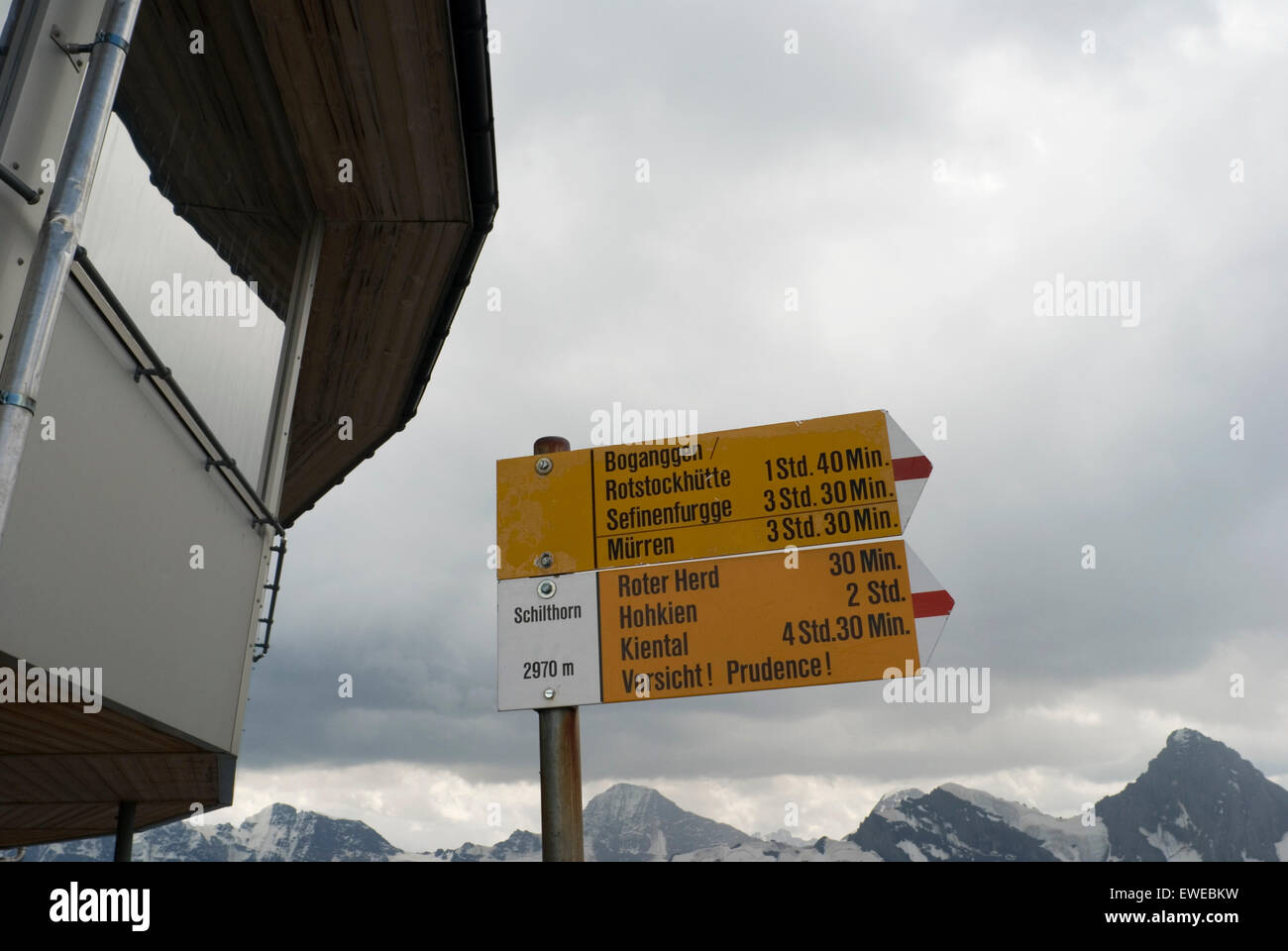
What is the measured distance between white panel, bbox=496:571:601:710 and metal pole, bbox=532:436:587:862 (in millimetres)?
75

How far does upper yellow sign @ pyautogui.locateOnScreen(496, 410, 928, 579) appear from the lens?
4070 mm

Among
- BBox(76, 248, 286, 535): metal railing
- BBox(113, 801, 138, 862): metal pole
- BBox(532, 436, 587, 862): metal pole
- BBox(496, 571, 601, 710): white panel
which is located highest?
BBox(76, 248, 286, 535): metal railing

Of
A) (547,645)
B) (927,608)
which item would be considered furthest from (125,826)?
(927,608)

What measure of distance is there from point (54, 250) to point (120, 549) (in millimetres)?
1810

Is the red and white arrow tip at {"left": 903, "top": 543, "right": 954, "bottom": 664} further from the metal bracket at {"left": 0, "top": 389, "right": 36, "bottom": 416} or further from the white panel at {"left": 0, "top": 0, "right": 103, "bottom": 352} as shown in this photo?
the white panel at {"left": 0, "top": 0, "right": 103, "bottom": 352}

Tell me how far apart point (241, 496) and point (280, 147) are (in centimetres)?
249

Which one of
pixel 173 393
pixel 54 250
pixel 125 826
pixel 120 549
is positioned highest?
pixel 173 393

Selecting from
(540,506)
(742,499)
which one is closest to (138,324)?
(540,506)

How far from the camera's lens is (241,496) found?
607 centimetres

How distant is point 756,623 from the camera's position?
3.86m

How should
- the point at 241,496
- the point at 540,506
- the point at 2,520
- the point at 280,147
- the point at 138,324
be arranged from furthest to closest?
the point at 280,147
the point at 241,496
the point at 138,324
the point at 540,506
the point at 2,520

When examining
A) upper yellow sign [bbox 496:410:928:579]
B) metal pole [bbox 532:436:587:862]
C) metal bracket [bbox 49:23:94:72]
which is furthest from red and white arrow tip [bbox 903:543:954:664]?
metal bracket [bbox 49:23:94:72]

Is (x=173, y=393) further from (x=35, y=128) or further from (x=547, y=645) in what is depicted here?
(x=547, y=645)

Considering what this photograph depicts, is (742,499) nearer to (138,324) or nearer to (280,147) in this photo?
(138,324)
